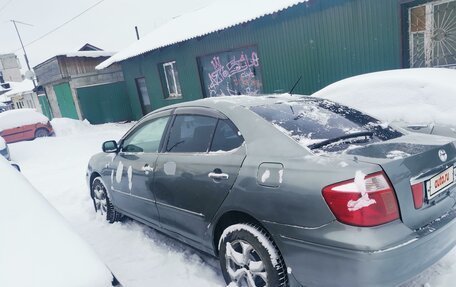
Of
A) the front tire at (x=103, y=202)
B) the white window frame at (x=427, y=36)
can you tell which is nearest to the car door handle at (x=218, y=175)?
the front tire at (x=103, y=202)

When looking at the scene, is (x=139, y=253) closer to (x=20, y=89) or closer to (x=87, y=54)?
(x=87, y=54)

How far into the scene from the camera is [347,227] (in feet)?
5.98

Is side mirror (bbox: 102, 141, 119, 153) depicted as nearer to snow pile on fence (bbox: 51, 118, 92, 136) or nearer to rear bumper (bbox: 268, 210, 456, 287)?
rear bumper (bbox: 268, 210, 456, 287)

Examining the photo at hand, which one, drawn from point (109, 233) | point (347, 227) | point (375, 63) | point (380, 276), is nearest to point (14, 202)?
point (347, 227)

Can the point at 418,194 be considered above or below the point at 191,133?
below

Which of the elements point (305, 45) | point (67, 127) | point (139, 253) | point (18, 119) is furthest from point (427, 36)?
point (67, 127)

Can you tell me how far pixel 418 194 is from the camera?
6.45 feet

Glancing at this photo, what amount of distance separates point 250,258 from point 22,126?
603 inches

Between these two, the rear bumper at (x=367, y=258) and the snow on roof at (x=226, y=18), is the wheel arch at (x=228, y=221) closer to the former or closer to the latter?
the rear bumper at (x=367, y=258)

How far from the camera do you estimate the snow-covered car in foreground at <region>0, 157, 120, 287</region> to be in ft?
4.08

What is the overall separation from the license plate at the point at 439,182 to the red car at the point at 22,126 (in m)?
16.1

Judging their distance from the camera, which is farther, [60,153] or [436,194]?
[60,153]

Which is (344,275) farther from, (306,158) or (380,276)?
(306,158)

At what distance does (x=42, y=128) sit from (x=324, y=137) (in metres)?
15.6
